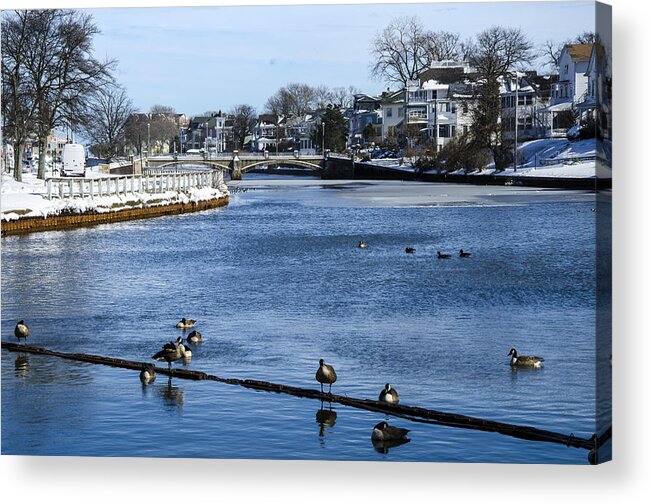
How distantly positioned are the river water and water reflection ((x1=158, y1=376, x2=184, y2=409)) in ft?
0.10

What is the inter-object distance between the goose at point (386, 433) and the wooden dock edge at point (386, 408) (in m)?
0.41

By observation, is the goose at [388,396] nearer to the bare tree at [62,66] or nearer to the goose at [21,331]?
the bare tree at [62,66]

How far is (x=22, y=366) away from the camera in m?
11.2

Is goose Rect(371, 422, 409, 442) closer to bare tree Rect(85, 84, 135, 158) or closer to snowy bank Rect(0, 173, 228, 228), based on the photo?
bare tree Rect(85, 84, 135, 158)

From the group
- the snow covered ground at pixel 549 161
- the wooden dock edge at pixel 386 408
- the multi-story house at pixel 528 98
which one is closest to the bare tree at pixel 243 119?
the wooden dock edge at pixel 386 408

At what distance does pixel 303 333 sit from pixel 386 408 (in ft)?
11.6

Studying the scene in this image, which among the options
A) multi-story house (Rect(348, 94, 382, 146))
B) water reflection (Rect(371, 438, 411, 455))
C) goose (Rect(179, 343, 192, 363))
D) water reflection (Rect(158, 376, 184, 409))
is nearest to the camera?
water reflection (Rect(371, 438, 411, 455))

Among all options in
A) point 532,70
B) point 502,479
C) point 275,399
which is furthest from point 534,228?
point 502,479

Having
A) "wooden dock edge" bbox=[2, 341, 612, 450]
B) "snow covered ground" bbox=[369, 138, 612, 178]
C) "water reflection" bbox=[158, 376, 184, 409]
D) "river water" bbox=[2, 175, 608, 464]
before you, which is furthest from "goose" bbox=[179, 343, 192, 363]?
"snow covered ground" bbox=[369, 138, 612, 178]

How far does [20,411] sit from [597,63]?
5368 millimetres

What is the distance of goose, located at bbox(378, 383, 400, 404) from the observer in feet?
32.2

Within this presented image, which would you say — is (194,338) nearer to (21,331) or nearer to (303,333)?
(303,333)

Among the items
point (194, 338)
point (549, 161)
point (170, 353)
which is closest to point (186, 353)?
point (170, 353)

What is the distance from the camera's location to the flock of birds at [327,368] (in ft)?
29.6
